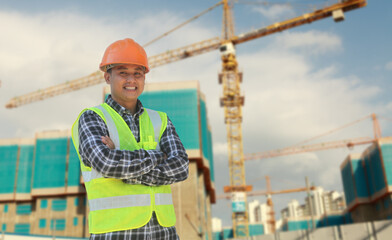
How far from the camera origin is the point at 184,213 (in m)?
41.6

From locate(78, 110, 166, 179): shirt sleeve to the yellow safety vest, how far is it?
0.08 metres

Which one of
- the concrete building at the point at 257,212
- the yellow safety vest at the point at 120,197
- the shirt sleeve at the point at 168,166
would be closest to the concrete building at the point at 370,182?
the shirt sleeve at the point at 168,166

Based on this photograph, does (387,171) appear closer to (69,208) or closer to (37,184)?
(69,208)

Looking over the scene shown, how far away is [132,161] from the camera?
2689mm

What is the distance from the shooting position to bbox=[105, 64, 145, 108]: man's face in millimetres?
3080

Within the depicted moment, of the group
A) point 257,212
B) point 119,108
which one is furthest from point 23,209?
point 257,212

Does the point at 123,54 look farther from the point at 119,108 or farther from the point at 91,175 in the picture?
the point at 91,175

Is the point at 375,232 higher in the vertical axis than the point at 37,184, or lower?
lower

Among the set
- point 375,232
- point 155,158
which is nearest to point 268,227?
point 375,232

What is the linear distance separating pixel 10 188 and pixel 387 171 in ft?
195

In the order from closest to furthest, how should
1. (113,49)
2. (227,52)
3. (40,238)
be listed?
(113,49)
(40,238)
(227,52)

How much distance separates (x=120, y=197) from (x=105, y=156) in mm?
310

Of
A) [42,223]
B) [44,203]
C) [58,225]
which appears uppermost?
[44,203]

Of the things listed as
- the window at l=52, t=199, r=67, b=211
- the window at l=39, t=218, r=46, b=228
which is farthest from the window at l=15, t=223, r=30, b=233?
the window at l=52, t=199, r=67, b=211
